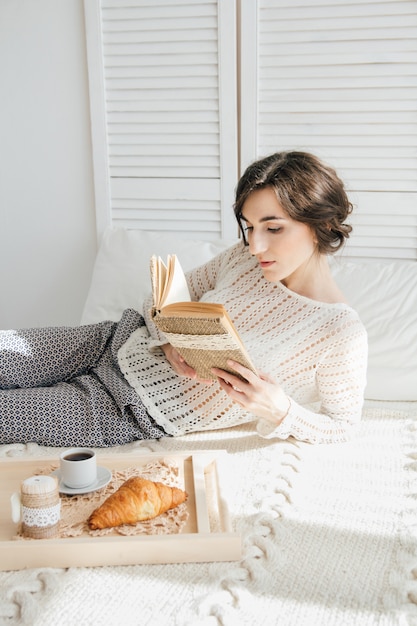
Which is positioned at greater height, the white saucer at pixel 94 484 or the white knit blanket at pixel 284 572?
the white saucer at pixel 94 484

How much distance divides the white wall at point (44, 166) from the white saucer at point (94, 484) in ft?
4.67

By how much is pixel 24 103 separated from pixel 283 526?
1.89 metres

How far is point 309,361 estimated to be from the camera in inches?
71.5

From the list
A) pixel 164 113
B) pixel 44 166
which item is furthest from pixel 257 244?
pixel 44 166

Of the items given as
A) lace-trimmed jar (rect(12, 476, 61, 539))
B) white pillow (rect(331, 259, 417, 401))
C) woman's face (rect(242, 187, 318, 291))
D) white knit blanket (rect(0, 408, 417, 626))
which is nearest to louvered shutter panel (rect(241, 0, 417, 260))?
white pillow (rect(331, 259, 417, 401))

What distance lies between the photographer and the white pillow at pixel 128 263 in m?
2.44

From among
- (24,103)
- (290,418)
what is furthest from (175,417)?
(24,103)

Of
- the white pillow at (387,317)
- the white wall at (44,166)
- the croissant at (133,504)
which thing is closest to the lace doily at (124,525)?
the croissant at (133,504)

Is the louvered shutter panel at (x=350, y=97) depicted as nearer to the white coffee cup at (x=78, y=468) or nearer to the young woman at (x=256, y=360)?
the young woman at (x=256, y=360)

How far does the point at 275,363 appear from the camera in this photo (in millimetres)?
1837

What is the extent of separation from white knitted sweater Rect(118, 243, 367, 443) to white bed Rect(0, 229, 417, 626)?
0.06 meters

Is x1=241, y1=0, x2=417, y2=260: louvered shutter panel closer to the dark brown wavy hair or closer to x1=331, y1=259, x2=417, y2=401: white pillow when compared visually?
x1=331, y1=259, x2=417, y2=401: white pillow

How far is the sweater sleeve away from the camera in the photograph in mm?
1764

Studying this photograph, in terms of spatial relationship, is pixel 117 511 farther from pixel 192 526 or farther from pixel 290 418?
pixel 290 418
